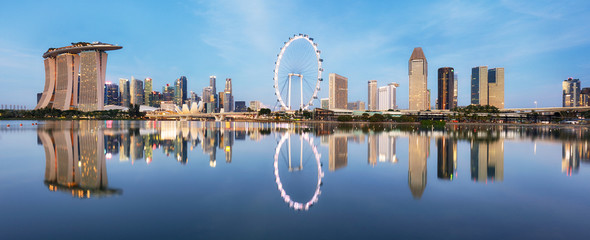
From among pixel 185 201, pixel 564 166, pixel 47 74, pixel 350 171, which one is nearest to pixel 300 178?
pixel 350 171

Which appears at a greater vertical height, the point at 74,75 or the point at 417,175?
the point at 74,75

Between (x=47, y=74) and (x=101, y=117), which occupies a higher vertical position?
(x=47, y=74)

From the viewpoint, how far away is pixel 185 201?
9805 mm

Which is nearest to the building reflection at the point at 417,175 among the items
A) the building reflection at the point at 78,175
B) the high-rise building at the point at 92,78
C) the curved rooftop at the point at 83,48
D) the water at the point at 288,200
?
the water at the point at 288,200

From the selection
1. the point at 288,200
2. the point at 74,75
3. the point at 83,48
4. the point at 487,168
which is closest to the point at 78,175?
the point at 288,200

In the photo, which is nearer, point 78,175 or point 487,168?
point 78,175

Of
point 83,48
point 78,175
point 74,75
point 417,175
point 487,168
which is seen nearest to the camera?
point 78,175

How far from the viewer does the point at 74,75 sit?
625 feet

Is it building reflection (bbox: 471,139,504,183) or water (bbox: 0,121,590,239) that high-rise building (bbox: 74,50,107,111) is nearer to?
water (bbox: 0,121,590,239)

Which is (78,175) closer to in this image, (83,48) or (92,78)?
(83,48)

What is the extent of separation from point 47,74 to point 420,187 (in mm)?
244462

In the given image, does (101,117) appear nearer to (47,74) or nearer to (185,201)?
(47,74)

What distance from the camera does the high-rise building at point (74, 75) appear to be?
183000mm

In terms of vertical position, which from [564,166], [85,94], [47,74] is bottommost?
[564,166]
